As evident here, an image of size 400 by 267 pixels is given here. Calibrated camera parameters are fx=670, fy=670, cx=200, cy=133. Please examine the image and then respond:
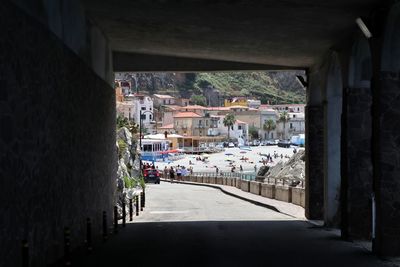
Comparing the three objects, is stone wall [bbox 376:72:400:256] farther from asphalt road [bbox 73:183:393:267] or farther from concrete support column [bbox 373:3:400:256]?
asphalt road [bbox 73:183:393:267]

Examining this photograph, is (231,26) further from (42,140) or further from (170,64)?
(170,64)

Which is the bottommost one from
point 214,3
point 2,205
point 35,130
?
point 2,205

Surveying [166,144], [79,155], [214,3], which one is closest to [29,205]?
[79,155]

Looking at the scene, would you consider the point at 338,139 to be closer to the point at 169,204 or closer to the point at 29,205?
the point at 29,205

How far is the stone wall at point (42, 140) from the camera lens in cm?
926

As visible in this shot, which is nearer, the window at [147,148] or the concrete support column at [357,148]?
the concrete support column at [357,148]

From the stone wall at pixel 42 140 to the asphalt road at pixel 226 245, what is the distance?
4.65 ft

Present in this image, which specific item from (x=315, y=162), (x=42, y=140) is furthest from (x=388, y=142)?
(x=315, y=162)

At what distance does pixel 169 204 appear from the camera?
37.6 meters

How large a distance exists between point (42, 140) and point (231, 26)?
8.00 metres

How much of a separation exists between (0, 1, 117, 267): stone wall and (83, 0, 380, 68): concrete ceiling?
2029 millimetres

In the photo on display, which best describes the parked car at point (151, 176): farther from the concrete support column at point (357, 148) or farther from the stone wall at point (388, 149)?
the stone wall at point (388, 149)

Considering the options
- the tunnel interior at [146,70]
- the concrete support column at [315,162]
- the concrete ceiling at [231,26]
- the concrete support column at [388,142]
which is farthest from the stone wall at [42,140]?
the concrete support column at [315,162]

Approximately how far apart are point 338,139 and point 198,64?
704 cm
